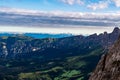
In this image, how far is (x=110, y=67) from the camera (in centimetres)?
3784

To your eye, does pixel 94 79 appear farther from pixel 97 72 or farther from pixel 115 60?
pixel 115 60

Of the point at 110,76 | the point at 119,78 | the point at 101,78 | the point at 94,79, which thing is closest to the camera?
the point at 119,78

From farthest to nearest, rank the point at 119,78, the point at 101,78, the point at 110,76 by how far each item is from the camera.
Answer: the point at 101,78
the point at 110,76
the point at 119,78

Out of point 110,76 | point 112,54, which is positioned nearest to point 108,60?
point 112,54

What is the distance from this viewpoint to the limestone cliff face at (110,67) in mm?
36434

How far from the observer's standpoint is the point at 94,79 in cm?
4228

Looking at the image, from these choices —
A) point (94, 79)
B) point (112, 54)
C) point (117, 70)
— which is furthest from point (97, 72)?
point (117, 70)

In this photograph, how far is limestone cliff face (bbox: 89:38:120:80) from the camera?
36434mm

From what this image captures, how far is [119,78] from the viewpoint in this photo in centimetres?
3481

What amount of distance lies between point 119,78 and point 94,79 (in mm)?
7842

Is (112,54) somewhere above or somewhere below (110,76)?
above

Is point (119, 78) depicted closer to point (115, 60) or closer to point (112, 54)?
point (115, 60)

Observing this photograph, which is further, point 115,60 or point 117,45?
point 117,45

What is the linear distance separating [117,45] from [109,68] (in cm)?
477
